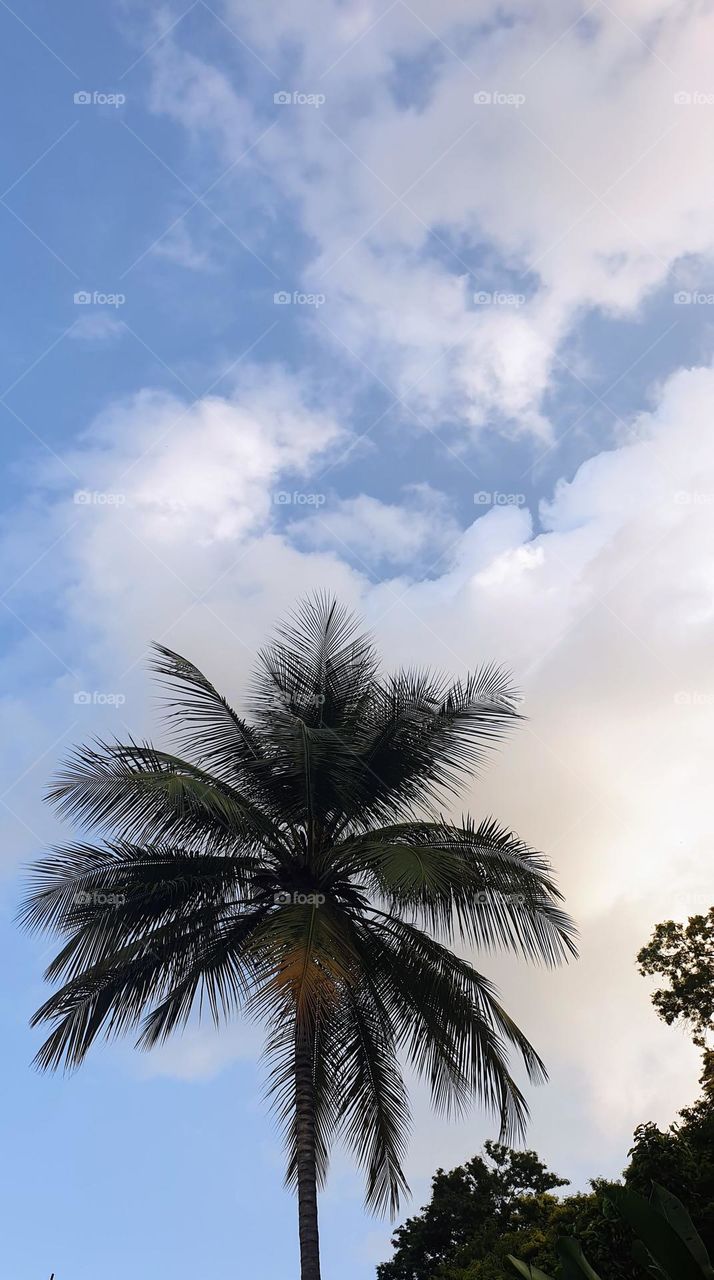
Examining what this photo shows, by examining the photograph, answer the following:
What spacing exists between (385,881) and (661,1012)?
9487 millimetres

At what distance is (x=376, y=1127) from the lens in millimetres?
14516

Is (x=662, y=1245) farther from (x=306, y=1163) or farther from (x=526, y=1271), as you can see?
(x=306, y=1163)

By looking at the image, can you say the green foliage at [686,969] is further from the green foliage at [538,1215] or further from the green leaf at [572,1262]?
the green leaf at [572,1262]

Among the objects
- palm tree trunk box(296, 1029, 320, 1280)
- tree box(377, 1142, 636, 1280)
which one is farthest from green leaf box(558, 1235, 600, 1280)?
tree box(377, 1142, 636, 1280)

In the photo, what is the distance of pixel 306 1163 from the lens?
13.0 metres

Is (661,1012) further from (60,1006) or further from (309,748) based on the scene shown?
(60,1006)

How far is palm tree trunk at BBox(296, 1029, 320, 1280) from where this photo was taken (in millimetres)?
12586

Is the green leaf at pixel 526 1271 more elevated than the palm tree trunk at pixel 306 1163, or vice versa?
the palm tree trunk at pixel 306 1163

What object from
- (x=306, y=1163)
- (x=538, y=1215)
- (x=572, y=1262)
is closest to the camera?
(x=572, y=1262)

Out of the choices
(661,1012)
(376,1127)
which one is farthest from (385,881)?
(661,1012)

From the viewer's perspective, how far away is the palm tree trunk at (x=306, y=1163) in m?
12.6

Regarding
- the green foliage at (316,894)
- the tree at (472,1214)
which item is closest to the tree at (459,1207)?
the tree at (472,1214)

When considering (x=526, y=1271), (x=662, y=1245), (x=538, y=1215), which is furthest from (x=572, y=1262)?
(x=538, y=1215)

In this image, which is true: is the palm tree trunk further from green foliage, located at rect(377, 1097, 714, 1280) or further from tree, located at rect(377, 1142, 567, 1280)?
tree, located at rect(377, 1142, 567, 1280)
